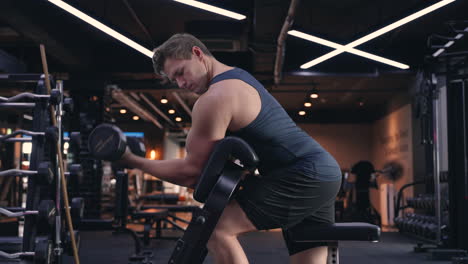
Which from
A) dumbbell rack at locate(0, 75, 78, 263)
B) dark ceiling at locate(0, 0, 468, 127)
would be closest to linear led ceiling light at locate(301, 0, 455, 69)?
dark ceiling at locate(0, 0, 468, 127)

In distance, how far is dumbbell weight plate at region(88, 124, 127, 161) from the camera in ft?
4.69

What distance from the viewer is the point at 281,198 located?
60.9 inches

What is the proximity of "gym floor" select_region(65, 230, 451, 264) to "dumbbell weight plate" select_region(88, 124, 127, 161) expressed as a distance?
3.54 metres

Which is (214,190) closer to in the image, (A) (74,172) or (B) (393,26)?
(A) (74,172)

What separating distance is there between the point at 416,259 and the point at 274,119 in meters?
4.29

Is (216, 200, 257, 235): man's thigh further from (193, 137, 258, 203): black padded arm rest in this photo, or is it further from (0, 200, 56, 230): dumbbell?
(0, 200, 56, 230): dumbbell

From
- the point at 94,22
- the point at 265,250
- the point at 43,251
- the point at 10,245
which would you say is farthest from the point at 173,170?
the point at 265,250

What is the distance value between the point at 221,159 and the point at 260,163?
187 mm

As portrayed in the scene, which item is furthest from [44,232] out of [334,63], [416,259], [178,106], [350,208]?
[178,106]

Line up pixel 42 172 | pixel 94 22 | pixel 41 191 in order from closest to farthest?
pixel 42 172
pixel 41 191
pixel 94 22

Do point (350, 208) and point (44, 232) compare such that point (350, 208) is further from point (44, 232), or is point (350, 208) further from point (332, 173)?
point (332, 173)

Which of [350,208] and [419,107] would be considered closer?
[419,107]

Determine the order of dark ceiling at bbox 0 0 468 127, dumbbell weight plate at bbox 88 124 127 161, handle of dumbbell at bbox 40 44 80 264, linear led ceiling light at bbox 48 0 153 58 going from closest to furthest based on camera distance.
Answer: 1. dumbbell weight plate at bbox 88 124 127 161
2. handle of dumbbell at bbox 40 44 80 264
3. linear led ceiling light at bbox 48 0 153 58
4. dark ceiling at bbox 0 0 468 127

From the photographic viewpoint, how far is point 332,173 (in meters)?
1.63
